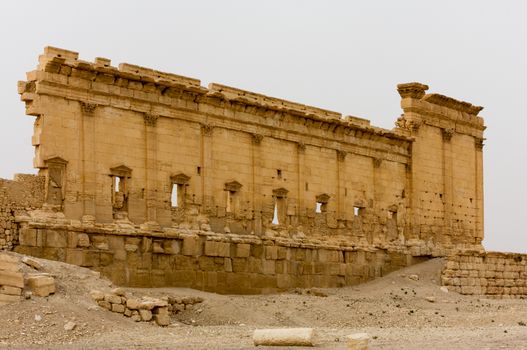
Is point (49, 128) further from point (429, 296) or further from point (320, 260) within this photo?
point (429, 296)

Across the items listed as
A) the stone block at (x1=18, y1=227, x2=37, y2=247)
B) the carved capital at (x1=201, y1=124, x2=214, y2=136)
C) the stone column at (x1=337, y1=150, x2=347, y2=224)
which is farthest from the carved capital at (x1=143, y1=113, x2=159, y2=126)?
the stone column at (x1=337, y1=150, x2=347, y2=224)

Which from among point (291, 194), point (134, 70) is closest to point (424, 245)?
point (291, 194)

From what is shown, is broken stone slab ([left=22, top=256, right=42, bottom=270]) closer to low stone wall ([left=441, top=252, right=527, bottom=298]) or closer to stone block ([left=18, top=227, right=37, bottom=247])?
stone block ([left=18, top=227, right=37, bottom=247])

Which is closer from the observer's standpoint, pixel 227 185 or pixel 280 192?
pixel 227 185

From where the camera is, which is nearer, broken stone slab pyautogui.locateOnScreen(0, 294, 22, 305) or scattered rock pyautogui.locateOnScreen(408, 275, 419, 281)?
broken stone slab pyautogui.locateOnScreen(0, 294, 22, 305)

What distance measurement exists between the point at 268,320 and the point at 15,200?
6503mm

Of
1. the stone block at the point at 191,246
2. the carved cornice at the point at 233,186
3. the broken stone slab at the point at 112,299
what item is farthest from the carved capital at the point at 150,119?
the broken stone slab at the point at 112,299

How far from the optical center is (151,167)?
27.9 meters

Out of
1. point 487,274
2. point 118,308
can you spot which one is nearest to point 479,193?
point 487,274

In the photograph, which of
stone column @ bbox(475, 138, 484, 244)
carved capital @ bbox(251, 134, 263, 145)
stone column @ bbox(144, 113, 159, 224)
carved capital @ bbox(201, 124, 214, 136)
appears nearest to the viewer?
stone column @ bbox(144, 113, 159, 224)

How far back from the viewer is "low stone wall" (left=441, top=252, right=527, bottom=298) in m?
34.5

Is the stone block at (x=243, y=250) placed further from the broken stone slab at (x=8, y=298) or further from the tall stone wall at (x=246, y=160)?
the broken stone slab at (x=8, y=298)

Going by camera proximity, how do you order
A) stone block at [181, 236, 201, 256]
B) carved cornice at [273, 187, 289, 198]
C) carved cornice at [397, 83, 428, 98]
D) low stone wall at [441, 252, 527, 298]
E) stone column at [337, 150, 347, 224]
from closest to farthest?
stone block at [181, 236, 201, 256]
carved cornice at [273, 187, 289, 198]
stone column at [337, 150, 347, 224]
low stone wall at [441, 252, 527, 298]
carved cornice at [397, 83, 428, 98]

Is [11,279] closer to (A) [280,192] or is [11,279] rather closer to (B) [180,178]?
(B) [180,178]
